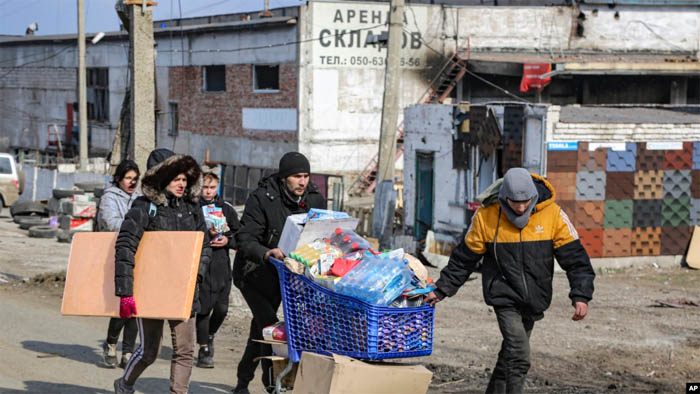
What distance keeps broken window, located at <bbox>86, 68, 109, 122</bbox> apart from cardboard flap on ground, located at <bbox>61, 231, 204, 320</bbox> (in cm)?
4114

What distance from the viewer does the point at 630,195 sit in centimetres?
1953

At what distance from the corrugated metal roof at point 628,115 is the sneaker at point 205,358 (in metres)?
11.4

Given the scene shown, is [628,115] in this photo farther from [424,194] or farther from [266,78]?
[266,78]

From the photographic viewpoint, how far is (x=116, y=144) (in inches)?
1464

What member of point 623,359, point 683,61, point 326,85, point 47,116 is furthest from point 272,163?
point 623,359

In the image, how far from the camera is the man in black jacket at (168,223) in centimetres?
677

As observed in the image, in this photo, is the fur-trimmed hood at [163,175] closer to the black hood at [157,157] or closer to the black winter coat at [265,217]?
the black hood at [157,157]

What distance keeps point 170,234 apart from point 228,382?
243 cm

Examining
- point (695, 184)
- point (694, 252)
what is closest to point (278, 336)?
point (694, 252)

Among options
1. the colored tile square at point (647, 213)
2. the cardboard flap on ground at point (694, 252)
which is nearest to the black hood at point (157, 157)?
the colored tile square at point (647, 213)

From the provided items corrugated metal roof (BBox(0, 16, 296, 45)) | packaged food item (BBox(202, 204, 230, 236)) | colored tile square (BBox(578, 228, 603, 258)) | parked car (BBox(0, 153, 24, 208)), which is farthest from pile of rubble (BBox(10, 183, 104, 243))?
packaged food item (BBox(202, 204, 230, 236))

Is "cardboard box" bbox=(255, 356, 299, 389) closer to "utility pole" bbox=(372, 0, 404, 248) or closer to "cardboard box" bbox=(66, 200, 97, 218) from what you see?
"utility pole" bbox=(372, 0, 404, 248)

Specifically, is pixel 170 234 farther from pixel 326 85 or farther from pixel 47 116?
pixel 47 116

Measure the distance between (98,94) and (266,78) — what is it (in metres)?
14.5
